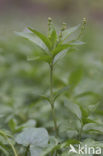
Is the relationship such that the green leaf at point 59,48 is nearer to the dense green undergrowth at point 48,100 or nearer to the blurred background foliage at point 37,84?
the dense green undergrowth at point 48,100

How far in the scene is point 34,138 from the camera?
2.89 feet

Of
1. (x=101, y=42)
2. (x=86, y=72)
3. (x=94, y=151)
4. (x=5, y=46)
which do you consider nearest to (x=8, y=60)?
(x=5, y=46)

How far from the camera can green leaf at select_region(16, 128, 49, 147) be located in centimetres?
87

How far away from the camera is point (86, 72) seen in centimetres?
218

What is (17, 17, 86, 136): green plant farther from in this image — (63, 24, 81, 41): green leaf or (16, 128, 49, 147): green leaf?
(16, 128, 49, 147): green leaf

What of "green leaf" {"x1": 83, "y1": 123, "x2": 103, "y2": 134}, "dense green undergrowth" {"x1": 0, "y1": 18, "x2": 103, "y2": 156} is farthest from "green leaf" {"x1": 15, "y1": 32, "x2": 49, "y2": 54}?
"green leaf" {"x1": 83, "y1": 123, "x2": 103, "y2": 134}

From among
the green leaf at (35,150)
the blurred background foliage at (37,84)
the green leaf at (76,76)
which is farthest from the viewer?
the green leaf at (76,76)

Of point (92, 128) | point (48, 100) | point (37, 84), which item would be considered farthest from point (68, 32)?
point (37, 84)

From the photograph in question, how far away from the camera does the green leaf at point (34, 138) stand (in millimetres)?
865

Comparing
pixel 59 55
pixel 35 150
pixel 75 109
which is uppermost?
pixel 59 55

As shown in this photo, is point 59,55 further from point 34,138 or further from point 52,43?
point 34,138

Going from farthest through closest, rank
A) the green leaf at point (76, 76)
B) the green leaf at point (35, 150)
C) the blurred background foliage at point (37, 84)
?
the green leaf at point (76, 76), the blurred background foliage at point (37, 84), the green leaf at point (35, 150)

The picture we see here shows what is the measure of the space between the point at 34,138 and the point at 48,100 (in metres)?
0.15

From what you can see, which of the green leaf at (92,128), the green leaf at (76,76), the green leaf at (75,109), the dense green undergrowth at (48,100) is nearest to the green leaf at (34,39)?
the dense green undergrowth at (48,100)
